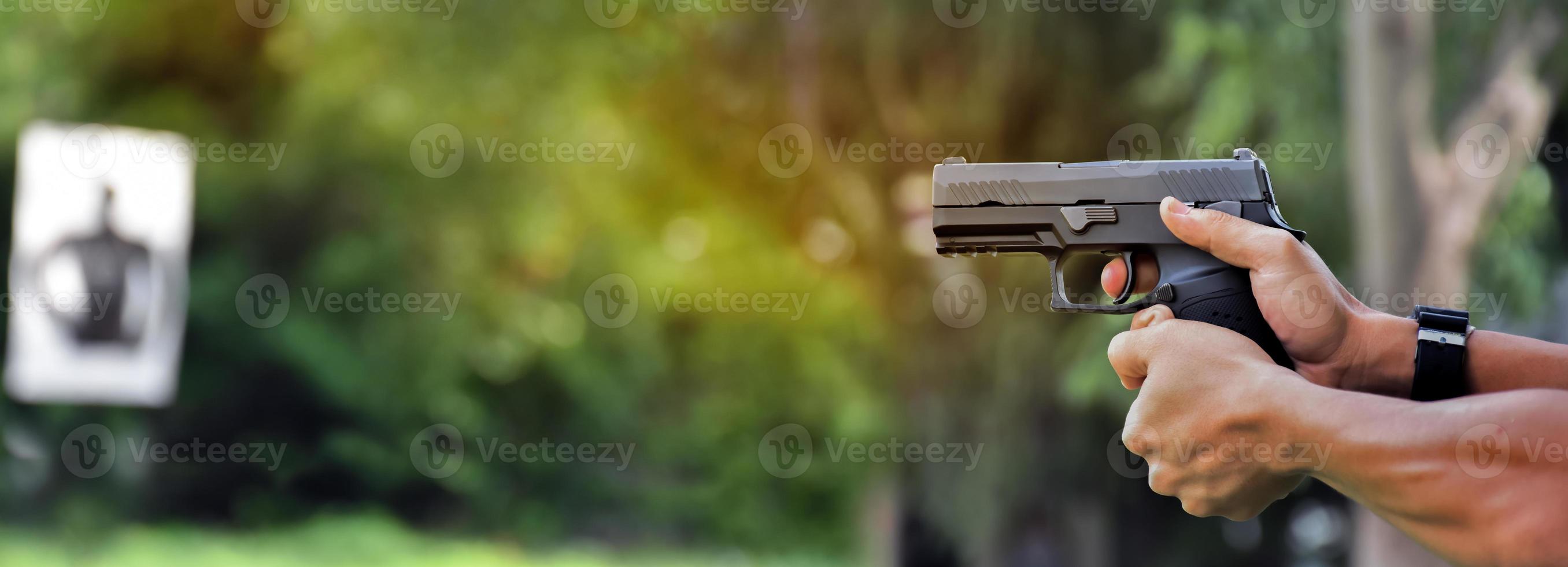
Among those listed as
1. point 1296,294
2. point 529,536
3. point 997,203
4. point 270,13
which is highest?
point 270,13

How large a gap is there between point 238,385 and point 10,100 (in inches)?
135

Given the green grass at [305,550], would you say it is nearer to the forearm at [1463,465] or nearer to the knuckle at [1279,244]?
the knuckle at [1279,244]

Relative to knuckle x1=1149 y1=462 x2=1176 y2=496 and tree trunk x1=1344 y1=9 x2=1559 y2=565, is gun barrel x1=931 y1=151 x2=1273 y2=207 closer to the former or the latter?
knuckle x1=1149 y1=462 x2=1176 y2=496

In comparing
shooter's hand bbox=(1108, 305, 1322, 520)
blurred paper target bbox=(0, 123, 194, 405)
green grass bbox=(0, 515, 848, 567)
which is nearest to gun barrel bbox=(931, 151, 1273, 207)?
shooter's hand bbox=(1108, 305, 1322, 520)

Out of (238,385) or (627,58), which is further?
(238,385)

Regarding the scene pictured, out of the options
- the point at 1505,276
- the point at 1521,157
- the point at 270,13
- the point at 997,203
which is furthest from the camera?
the point at 270,13

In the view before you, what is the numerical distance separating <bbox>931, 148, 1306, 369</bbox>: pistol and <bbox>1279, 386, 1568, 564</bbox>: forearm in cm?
42

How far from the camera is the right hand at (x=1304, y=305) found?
6.86 ft

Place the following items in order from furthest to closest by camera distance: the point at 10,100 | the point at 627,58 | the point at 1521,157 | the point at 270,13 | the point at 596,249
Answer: the point at 596,249
the point at 270,13
the point at 10,100
the point at 627,58
the point at 1521,157

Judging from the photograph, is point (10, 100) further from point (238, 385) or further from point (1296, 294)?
point (1296, 294)

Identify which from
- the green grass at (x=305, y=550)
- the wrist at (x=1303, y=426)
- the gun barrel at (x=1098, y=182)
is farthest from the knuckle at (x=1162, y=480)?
the green grass at (x=305, y=550)

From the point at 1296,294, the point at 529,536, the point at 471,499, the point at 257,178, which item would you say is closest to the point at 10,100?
the point at 257,178

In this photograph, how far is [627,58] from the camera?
28.1 feet

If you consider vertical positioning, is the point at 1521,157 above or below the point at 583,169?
below
